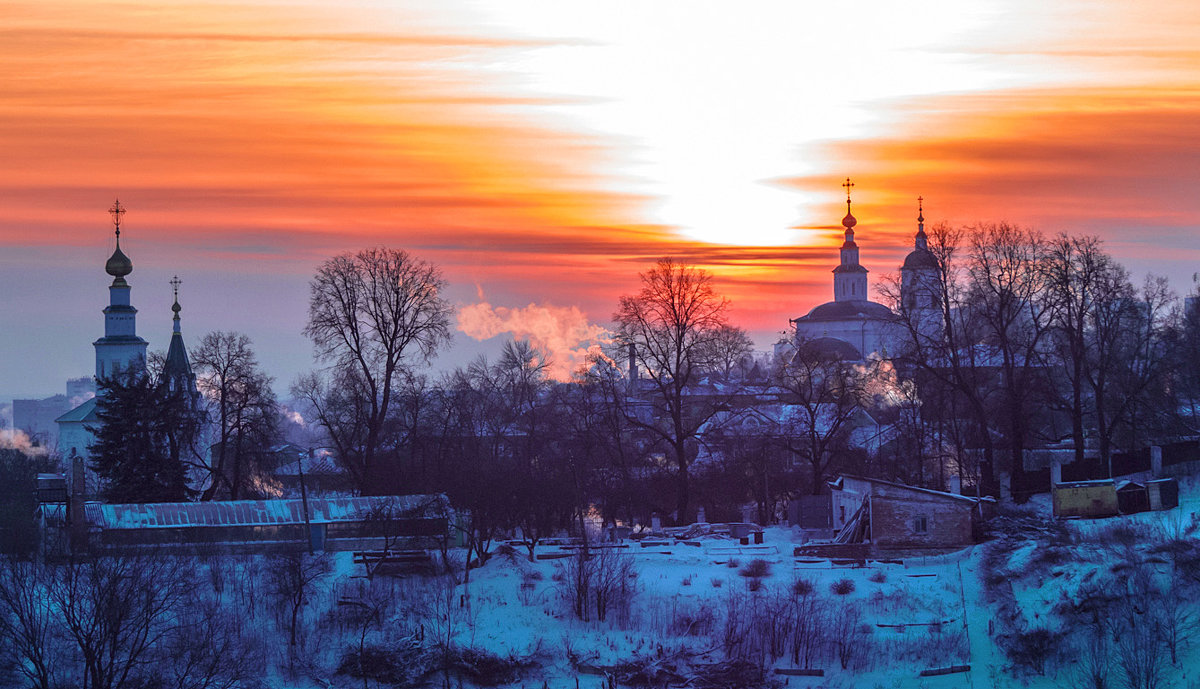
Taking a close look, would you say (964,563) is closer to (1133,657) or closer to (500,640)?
(1133,657)

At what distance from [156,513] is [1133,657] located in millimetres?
21918

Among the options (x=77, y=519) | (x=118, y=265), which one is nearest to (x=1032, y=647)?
(x=77, y=519)

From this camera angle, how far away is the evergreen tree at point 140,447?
1378 inches

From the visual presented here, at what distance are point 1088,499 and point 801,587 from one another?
7.60 meters

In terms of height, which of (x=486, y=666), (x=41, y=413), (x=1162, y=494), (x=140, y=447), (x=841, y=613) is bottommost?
(x=486, y=666)

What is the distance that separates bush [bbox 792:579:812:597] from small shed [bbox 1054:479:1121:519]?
22.4ft

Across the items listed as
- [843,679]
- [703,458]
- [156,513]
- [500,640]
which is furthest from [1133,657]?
[703,458]

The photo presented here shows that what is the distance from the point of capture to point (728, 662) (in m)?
24.9

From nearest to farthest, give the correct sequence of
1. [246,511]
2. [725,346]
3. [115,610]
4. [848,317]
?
[115,610]
[246,511]
[725,346]
[848,317]

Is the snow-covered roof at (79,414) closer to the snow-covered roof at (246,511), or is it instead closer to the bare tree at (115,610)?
the snow-covered roof at (246,511)

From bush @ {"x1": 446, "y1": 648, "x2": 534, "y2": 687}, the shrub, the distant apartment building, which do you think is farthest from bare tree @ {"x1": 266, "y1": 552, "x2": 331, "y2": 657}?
the distant apartment building

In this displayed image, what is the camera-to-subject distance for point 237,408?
39.5 metres

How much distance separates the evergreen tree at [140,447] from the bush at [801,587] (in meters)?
17.1

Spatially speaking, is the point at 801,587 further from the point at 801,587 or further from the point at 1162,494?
the point at 1162,494
